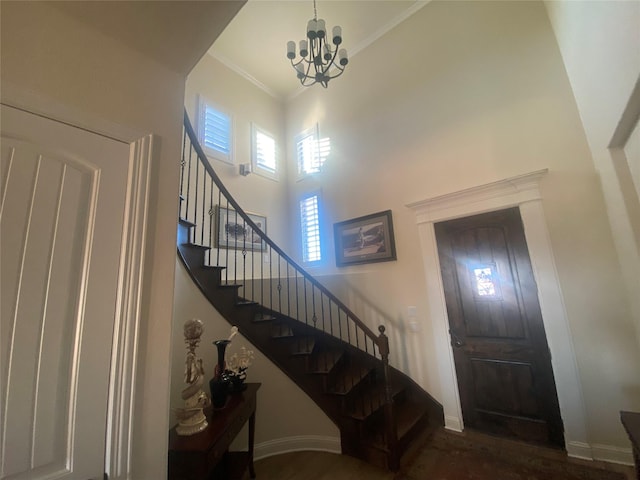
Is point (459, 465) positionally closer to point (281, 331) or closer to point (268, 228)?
point (281, 331)

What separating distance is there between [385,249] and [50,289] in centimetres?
312

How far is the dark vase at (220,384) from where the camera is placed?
184cm

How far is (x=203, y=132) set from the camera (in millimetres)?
3760

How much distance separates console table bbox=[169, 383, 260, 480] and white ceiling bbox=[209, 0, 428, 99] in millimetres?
4681

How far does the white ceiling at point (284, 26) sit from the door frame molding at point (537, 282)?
9.34 feet

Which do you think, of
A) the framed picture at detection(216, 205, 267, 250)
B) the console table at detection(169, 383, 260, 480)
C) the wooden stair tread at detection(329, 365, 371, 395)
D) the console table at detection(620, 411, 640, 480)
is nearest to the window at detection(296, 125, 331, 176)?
the framed picture at detection(216, 205, 267, 250)

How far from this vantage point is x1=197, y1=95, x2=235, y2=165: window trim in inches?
147

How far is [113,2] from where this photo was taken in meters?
0.94

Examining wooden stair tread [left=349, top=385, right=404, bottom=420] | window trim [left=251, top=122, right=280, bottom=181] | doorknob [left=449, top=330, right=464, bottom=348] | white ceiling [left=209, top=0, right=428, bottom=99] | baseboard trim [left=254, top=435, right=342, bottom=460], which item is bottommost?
baseboard trim [left=254, top=435, right=342, bottom=460]

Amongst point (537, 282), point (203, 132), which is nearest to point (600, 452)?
point (537, 282)

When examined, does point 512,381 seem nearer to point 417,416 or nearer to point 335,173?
point 417,416

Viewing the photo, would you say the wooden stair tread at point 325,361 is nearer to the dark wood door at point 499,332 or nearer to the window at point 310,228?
the dark wood door at point 499,332

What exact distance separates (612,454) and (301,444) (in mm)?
2600

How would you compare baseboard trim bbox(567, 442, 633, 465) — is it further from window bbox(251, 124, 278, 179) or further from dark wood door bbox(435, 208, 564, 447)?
window bbox(251, 124, 278, 179)
